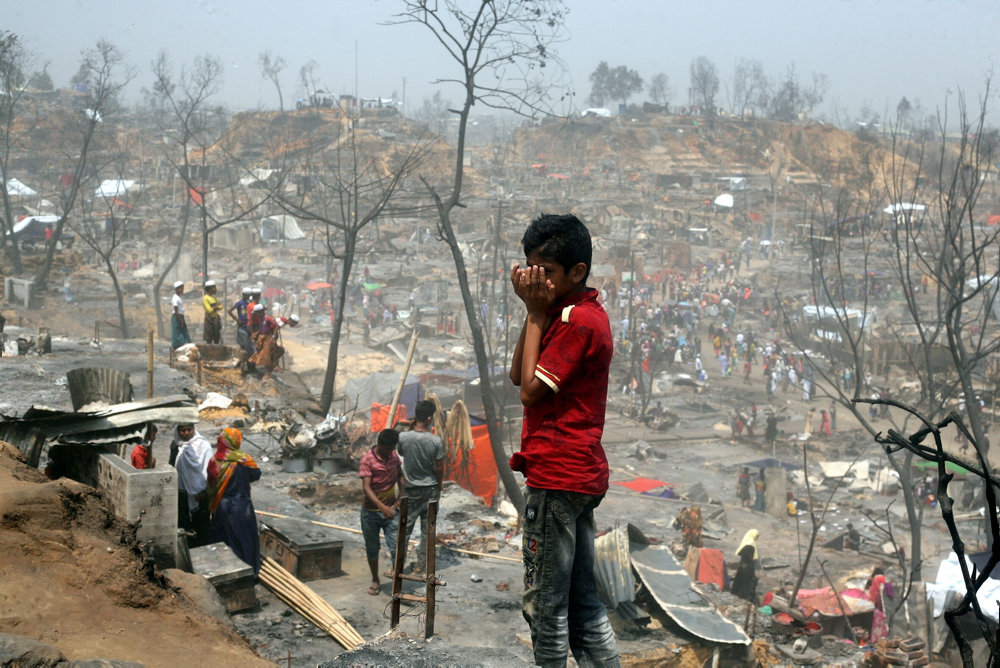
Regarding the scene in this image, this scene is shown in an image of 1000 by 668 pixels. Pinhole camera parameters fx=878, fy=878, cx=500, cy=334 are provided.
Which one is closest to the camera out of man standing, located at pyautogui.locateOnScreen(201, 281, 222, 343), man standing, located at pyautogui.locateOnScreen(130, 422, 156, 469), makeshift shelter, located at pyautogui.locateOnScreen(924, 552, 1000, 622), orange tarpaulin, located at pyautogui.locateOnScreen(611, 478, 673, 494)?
man standing, located at pyautogui.locateOnScreen(130, 422, 156, 469)

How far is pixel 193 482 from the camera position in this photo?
599 cm

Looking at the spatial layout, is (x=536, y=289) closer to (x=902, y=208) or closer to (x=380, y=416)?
(x=902, y=208)

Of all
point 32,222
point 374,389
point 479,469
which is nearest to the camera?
point 479,469

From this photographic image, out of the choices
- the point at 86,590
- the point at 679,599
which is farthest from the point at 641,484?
the point at 86,590

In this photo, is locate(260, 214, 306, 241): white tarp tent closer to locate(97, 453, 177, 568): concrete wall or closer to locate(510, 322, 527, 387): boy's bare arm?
locate(97, 453, 177, 568): concrete wall

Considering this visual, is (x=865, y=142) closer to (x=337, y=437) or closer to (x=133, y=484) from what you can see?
(x=337, y=437)

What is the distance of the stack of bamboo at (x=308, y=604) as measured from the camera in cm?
520

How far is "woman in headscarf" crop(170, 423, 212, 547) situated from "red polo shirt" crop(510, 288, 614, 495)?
13.4 ft

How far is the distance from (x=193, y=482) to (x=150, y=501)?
1359mm

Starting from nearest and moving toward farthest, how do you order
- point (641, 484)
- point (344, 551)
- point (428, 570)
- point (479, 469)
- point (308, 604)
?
point (428, 570)
point (308, 604)
point (344, 551)
point (479, 469)
point (641, 484)

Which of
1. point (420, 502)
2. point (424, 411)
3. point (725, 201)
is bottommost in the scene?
point (420, 502)

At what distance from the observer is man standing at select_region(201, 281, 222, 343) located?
41.6 feet

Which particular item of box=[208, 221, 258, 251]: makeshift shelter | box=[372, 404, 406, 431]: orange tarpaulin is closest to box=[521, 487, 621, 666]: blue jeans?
box=[372, 404, 406, 431]: orange tarpaulin

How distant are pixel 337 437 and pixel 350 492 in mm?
1126
